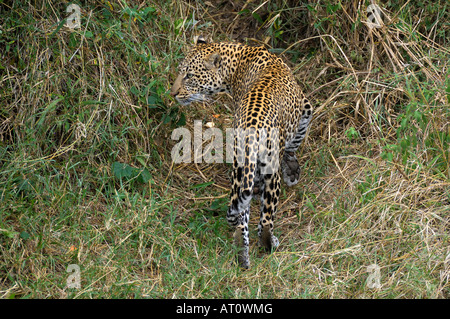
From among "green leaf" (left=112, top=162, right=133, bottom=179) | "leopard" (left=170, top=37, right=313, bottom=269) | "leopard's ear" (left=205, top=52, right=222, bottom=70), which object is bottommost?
"green leaf" (left=112, top=162, right=133, bottom=179)

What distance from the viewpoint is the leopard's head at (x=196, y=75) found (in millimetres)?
6520

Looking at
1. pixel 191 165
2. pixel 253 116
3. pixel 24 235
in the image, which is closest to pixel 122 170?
pixel 191 165

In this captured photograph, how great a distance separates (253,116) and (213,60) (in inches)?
56.7

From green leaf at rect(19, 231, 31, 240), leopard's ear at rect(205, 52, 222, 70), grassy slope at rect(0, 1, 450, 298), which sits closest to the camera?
Answer: grassy slope at rect(0, 1, 450, 298)

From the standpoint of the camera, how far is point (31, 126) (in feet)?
19.4

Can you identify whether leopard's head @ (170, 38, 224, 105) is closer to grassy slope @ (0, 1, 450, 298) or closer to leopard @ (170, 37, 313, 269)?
leopard @ (170, 37, 313, 269)

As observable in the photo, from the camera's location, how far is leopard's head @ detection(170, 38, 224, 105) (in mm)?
6520

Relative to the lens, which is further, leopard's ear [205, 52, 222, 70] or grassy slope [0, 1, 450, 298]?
leopard's ear [205, 52, 222, 70]

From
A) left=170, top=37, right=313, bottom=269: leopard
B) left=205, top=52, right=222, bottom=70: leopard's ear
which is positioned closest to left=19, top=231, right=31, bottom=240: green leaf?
left=170, top=37, right=313, bottom=269: leopard

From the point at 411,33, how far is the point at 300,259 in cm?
Result: 297

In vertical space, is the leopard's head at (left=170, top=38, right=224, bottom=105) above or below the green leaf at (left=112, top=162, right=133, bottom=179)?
above

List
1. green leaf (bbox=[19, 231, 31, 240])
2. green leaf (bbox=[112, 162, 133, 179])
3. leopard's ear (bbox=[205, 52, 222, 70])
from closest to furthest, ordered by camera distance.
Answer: green leaf (bbox=[19, 231, 31, 240])
green leaf (bbox=[112, 162, 133, 179])
leopard's ear (bbox=[205, 52, 222, 70])

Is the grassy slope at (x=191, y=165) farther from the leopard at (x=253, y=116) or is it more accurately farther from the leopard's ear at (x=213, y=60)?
the leopard's ear at (x=213, y=60)
